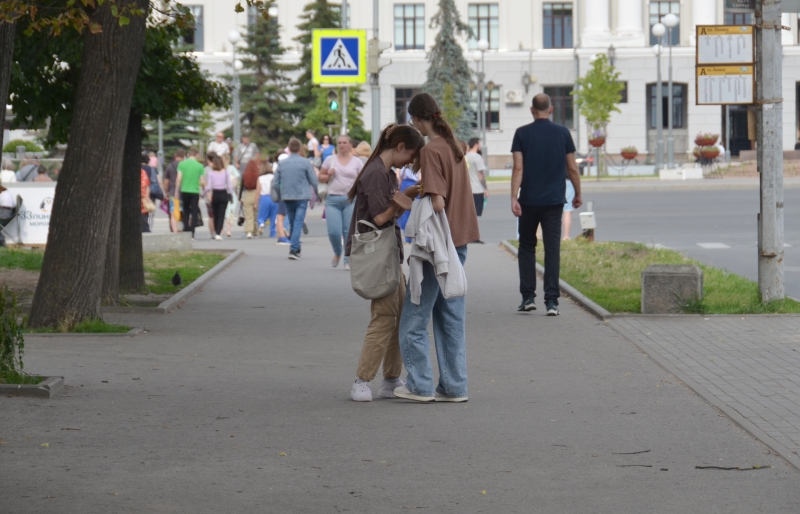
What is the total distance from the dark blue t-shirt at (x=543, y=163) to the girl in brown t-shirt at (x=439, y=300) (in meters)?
4.21

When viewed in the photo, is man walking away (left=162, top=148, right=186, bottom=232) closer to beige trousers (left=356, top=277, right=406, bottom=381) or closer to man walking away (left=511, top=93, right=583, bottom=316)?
man walking away (left=511, top=93, right=583, bottom=316)

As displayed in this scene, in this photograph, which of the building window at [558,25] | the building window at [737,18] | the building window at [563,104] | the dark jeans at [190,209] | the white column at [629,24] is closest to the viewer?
the dark jeans at [190,209]

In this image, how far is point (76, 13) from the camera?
26.6 ft

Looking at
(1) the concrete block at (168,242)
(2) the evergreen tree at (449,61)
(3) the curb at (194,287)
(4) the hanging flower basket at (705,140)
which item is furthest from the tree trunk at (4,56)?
(2) the evergreen tree at (449,61)

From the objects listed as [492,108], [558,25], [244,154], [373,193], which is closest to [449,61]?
[492,108]

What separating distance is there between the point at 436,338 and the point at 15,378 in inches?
105

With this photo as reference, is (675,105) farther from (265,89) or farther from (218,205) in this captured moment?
(218,205)

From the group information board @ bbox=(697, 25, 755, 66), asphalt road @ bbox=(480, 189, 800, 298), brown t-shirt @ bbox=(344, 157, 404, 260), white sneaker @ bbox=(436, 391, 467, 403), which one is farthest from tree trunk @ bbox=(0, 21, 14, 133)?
asphalt road @ bbox=(480, 189, 800, 298)

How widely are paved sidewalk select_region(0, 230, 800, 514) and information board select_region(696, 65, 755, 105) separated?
280 cm

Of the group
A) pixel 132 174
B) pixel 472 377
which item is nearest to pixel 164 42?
pixel 132 174

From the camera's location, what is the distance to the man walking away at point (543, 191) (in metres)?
11.9

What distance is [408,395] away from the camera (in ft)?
25.7

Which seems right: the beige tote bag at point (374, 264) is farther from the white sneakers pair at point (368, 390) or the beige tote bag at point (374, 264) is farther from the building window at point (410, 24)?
the building window at point (410, 24)

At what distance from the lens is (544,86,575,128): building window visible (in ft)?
215
